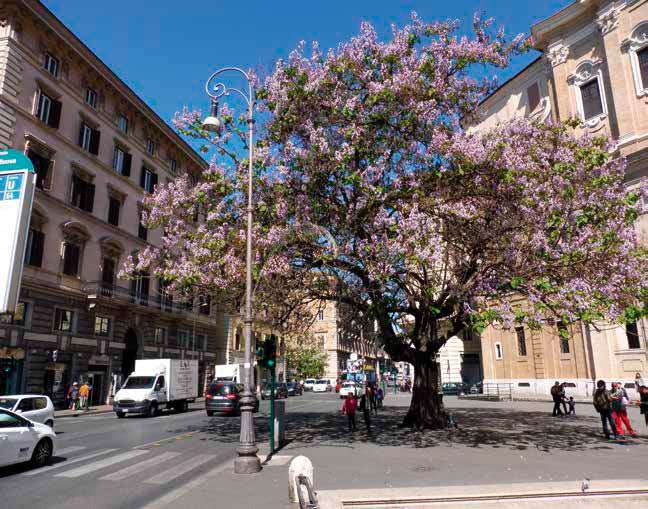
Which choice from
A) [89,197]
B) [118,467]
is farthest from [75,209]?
[118,467]

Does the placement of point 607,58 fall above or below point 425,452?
above

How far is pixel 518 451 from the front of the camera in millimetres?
12945

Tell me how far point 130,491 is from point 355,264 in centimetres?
827

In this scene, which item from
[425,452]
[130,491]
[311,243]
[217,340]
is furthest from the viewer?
[217,340]

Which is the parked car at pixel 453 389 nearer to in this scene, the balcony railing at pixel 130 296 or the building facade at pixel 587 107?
the building facade at pixel 587 107

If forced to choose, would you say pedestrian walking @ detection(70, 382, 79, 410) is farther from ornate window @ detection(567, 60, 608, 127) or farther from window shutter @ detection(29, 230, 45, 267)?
ornate window @ detection(567, 60, 608, 127)

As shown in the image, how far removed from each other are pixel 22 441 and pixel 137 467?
97.8 inches

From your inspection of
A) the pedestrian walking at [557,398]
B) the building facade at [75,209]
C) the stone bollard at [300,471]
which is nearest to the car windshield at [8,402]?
the building facade at [75,209]

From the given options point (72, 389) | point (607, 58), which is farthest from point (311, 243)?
point (607, 58)

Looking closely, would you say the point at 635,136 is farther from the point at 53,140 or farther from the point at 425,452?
the point at 53,140

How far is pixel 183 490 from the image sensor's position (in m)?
9.20

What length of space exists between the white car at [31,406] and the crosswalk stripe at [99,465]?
492 cm

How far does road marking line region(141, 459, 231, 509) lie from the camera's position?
27.0 feet

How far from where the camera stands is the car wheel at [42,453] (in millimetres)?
11435
